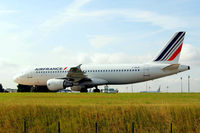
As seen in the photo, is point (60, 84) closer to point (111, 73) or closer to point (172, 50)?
point (111, 73)

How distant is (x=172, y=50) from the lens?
168 ft

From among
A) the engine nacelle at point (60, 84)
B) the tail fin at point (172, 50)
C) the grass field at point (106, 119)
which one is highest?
the tail fin at point (172, 50)

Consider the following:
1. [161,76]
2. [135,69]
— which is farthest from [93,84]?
[161,76]

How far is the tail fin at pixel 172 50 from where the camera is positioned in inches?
2014

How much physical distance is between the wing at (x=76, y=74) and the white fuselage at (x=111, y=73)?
7.46ft

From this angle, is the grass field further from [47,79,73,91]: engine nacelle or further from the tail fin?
the tail fin

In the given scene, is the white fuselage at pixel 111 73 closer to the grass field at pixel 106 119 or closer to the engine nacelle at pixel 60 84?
the engine nacelle at pixel 60 84

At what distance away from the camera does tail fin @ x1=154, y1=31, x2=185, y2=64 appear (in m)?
51.2

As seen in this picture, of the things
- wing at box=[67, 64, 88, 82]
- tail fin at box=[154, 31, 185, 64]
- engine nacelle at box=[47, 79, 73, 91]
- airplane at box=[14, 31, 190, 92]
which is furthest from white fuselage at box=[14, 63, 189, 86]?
engine nacelle at box=[47, 79, 73, 91]

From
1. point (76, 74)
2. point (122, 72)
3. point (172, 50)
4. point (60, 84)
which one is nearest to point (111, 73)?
point (122, 72)

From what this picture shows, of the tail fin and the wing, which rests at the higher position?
the tail fin

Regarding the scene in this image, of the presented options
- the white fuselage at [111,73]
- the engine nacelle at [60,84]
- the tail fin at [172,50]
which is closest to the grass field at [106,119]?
the white fuselage at [111,73]

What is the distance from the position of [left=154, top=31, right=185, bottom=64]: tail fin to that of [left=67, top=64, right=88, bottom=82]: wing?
38.6ft

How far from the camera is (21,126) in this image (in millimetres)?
21875
